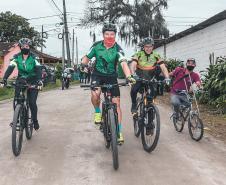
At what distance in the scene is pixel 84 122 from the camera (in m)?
12.2

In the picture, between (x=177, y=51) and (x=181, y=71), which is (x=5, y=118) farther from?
(x=177, y=51)

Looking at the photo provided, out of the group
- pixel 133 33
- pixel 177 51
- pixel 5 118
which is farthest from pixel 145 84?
pixel 133 33

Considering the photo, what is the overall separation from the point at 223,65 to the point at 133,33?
32682mm

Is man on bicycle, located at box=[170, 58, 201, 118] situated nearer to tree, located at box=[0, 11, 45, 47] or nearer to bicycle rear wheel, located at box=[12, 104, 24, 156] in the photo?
bicycle rear wheel, located at box=[12, 104, 24, 156]

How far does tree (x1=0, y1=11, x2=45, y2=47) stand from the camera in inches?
2977

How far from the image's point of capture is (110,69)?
8078 mm

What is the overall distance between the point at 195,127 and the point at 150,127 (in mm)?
1760

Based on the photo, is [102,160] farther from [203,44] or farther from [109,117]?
[203,44]

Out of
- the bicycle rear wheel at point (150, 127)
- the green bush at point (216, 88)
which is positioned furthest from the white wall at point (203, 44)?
the bicycle rear wheel at point (150, 127)

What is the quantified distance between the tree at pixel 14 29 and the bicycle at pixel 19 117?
6793 cm

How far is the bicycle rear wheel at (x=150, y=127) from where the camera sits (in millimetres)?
8125

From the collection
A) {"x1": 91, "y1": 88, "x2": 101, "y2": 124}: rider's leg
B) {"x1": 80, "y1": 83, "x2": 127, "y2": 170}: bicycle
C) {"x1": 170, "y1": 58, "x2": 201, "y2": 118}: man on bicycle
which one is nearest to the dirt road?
{"x1": 80, "y1": 83, "x2": 127, "y2": 170}: bicycle

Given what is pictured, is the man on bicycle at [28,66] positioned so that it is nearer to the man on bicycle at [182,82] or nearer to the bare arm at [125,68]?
the bare arm at [125,68]

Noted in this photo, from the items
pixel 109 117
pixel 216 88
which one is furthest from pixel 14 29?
pixel 109 117
